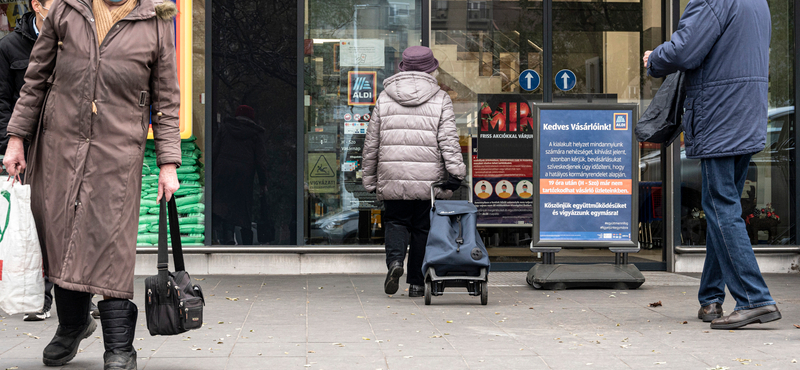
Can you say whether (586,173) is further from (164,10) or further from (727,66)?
(164,10)

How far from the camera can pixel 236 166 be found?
309 inches

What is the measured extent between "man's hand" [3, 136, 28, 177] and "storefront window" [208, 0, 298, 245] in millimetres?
4193

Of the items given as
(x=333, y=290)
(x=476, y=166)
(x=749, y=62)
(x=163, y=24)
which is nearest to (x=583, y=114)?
(x=476, y=166)

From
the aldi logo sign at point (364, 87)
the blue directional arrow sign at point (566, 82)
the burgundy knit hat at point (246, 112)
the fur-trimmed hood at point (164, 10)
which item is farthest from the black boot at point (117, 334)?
the blue directional arrow sign at point (566, 82)

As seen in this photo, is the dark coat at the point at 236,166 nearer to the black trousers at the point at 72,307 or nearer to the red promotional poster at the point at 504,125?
the red promotional poster at the point at 504,125

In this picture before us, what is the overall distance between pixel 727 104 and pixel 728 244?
2.82 ft

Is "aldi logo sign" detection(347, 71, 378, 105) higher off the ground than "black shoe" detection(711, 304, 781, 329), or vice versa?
"aldi logo sign" detection(347, 71, 378, 105)

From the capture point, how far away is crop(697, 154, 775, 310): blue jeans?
475 cm

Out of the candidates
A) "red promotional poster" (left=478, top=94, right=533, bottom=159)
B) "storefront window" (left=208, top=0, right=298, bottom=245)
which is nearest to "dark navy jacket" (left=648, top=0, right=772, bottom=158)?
"red promotional poster" (left=478, top=94, right=533, bottom=159)

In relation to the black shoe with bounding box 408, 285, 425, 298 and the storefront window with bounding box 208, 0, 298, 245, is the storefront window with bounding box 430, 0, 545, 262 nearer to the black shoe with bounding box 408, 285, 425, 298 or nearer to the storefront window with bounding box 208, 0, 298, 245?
the storefront window with bounding box 208, 0, 298, 245

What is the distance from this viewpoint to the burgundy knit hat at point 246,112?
25.7ft

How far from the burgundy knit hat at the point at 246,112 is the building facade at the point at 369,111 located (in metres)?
0.01

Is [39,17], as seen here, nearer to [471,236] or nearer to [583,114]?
→ [471,236]

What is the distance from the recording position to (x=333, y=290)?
22.1 feet
